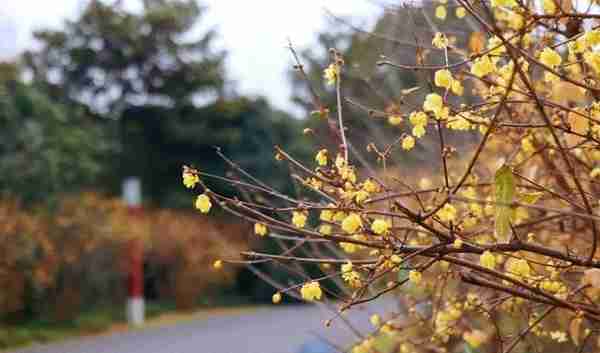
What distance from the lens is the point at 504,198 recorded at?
6.84 feet

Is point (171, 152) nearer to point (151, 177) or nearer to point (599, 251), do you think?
point (151, 177)

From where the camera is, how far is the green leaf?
207 centimetres

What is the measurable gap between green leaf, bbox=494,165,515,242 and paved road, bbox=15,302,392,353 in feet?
23.8

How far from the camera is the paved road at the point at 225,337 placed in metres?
11.1

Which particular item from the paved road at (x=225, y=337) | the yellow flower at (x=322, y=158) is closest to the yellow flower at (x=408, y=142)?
the yellow flower at (x=322, y=158)

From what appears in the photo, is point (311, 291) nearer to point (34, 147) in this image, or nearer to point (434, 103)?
point (434, 103)

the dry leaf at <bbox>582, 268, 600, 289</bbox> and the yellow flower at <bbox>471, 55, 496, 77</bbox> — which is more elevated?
the yellow flower at <bbox>471, 55, 496, 77</bbox>

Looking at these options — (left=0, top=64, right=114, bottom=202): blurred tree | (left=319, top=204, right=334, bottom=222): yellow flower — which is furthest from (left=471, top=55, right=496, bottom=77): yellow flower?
(left=0, top=64, right=114, bottom=202): blurred tree

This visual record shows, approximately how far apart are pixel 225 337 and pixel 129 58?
10.2 m

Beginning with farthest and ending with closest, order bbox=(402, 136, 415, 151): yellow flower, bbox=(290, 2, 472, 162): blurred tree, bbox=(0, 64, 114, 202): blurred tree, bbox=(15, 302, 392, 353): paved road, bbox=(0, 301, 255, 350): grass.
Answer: bbox=(0, 64, 114, 202): blurred tree, bbox=(0, 301, 255, 350): grass, bbox=(15, 302, 392, 353): paved road, bbox=(290, 2, 472, 162): blurred tree, bbox=(402, 136, 415, 151): yellow flower

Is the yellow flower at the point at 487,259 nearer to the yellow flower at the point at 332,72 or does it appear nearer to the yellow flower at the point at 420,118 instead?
the yellow flower at the point at 420,118

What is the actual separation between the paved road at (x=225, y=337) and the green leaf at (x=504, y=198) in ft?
23.8

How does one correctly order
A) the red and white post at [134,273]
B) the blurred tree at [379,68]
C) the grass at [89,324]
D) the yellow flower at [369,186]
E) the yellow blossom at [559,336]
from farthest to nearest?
the red and white post at [134,273] < the grass at [89,324] < the blurred tree at [379,68] < the yellow blossom at [559,336] < the yellow flower at [369,186]

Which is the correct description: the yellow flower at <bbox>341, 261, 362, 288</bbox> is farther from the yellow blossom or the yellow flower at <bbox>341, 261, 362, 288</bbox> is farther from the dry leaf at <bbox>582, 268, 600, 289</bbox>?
the yellow blossom
